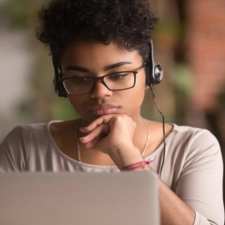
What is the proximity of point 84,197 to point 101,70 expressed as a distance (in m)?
0.45

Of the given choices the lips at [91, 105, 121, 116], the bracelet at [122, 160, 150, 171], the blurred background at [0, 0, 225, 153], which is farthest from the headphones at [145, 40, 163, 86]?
the blurred background at [0, 0, 225, 153]

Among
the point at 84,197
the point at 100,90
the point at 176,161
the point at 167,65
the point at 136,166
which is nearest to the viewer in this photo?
the point at 84,197

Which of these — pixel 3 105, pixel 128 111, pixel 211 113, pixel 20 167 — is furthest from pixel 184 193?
pixel 3 105

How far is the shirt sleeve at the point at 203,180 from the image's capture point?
1242 mm

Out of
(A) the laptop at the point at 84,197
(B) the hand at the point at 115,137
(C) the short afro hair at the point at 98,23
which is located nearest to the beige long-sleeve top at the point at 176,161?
(B) the hand at the point at 115,137

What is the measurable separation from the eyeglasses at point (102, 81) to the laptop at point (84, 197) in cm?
43

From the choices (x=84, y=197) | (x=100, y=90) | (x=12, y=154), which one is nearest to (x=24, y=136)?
(x=12, y=154)

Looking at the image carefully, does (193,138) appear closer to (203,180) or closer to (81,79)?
(203,180)

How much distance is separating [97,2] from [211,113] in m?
1.11

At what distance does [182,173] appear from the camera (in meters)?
1.33

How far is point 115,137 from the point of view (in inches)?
46.9

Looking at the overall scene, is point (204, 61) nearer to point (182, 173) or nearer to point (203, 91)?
point (203, 91)

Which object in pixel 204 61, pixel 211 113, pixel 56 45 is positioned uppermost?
pixel 56 45

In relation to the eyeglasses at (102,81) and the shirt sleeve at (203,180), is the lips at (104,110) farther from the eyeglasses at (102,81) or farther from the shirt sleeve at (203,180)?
the shirt sleeve at (203,180)
